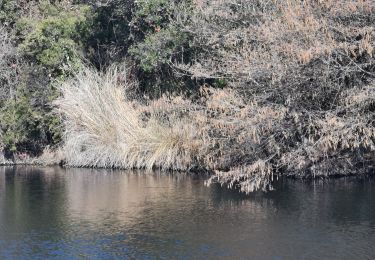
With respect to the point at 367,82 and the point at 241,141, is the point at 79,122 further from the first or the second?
the point at 367,82

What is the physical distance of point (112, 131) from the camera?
2516 centimetres

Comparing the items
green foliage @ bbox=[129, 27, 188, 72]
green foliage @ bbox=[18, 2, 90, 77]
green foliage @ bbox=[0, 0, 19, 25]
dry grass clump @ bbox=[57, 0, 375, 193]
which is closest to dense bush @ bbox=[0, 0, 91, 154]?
green foliage @ bbox=[18, 2, 90, 77]

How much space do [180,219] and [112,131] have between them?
8499mm

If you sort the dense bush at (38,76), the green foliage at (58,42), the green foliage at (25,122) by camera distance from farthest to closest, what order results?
the green foliage at (58,42) → the dense bush at (38,76) → the green foliage at (25,122)

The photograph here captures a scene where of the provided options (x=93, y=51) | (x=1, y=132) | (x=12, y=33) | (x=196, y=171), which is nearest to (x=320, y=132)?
(x=196, y=171)

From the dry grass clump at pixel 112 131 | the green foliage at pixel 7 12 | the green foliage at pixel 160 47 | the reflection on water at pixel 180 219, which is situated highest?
the green foliage at pixel 7 12

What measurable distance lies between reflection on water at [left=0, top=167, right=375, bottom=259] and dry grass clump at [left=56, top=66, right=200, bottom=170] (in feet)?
3.27

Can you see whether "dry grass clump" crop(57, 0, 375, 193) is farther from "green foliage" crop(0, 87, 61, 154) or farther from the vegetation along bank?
"green foliage" crop(0, 87, 61, 154)

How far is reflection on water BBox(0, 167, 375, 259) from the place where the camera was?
14711 mm

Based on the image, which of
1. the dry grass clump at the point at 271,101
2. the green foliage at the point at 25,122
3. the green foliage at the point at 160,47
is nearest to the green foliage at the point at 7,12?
the green foliage at the point at 25,122

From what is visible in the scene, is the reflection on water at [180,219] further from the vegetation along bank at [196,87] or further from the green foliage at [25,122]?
the green foliage at [25,122]

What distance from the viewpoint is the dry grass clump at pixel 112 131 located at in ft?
78.9

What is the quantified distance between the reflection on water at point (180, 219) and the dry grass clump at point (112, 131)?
995mm

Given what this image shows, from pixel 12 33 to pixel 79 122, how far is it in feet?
23.1
